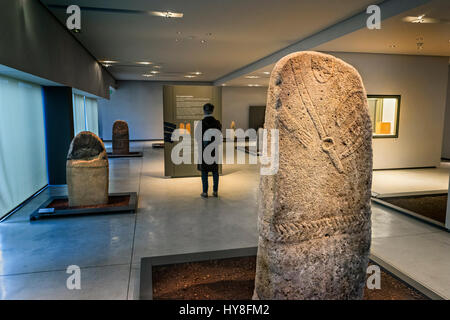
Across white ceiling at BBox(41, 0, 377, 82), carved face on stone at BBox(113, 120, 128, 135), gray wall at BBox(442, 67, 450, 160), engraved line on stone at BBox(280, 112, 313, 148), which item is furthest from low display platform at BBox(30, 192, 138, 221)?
gray wall at BBox(442, 67, 450, 160)

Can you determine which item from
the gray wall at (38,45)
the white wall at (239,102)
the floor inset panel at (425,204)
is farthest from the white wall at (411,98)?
the white wall at (239,102)

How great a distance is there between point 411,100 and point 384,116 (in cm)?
85

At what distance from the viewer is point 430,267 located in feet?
12.2

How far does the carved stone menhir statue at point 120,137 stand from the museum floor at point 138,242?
627cm

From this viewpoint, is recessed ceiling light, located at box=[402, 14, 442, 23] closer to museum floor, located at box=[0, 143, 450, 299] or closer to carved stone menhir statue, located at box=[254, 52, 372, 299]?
museum floor, located at box=[0, 143, 450, 299]

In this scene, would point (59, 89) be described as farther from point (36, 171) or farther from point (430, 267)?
point (430, 267)

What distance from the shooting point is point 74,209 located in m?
5.40

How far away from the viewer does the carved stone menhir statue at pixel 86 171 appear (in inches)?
218

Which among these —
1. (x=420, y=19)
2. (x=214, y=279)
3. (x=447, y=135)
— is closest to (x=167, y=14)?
(x=420, y=19)

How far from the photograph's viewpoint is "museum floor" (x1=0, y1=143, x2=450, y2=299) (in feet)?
10.8

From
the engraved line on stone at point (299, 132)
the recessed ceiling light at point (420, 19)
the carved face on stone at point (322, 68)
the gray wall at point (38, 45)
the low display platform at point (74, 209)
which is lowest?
the low display platform at point (74, 209)

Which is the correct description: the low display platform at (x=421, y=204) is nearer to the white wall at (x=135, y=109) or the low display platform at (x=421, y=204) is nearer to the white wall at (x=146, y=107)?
the white wall at (x=146, y=107)

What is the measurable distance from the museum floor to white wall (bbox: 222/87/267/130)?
14.8m
